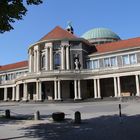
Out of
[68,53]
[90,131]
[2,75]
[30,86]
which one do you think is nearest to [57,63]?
[68,53]

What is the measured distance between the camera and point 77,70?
54.0 meters

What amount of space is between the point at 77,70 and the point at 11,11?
1659 inches

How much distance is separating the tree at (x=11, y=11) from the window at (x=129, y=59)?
45039 millimetres

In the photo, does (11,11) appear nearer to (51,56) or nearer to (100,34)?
(51,56)

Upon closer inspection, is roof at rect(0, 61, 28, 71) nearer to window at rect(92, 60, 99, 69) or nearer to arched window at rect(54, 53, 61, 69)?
arched window at rect(54, 53, 61, 69)

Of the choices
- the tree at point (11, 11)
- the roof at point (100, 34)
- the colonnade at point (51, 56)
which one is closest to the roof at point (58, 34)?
the colonnade at point (51, 56)

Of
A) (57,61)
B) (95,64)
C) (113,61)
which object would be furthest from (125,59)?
(57,61)

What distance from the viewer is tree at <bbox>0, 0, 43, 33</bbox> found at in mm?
11997

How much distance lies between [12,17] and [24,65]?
211 feet

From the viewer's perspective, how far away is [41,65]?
6034cm

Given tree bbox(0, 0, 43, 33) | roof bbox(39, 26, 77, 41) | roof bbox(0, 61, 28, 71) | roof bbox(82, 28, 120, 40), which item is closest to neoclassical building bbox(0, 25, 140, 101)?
roof bbox(39, 26, 77, 41)

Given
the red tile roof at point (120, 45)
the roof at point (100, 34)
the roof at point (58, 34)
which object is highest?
the roof at point (100, 34)

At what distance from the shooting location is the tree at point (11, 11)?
39.4 feet

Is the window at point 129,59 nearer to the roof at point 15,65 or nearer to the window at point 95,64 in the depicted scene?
the window at point 95,64
